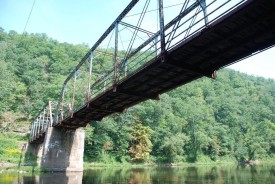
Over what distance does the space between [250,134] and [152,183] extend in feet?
325

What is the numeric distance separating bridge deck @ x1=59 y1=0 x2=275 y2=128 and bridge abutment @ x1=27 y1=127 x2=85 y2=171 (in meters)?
18.0

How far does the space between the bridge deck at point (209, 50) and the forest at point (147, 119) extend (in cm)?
4002

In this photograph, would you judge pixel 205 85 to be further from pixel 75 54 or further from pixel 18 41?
pixel 18 41

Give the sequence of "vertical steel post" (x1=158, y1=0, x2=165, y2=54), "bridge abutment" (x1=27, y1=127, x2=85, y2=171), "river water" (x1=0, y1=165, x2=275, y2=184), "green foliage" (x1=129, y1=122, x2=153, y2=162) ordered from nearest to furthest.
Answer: "vertical steel post" (x1=158, y1=0, x2=165, y2=54) → "river water" (x1=0, y1=165, x2=275, y2=184) → "bridge abutment" (x1=27, y1=127, x2=85, y2=171) → "green foliage" (x1=129, y1=122, x2=153, y2=162)

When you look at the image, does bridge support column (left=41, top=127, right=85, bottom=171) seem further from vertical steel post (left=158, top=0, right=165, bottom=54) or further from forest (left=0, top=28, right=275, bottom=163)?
vertical steel post (left=158, top=0, right=165, bottom=54)

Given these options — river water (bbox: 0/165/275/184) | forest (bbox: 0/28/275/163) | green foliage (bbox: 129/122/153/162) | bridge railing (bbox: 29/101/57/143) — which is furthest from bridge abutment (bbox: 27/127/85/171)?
green foliage (bbox: 129/122/153/162)

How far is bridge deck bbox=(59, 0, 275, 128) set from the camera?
11109mm

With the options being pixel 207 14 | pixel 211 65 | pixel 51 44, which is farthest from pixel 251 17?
pixel 51 44

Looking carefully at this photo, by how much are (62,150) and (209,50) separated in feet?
94.1

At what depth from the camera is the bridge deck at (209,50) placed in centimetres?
1111

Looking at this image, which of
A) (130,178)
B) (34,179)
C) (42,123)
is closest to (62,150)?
(42,123)

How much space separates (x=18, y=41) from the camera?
13375cm

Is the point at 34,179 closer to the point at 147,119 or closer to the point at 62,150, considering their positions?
the point at 62,150

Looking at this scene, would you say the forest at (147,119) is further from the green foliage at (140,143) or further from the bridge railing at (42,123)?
the bridge railing at (42,123)
